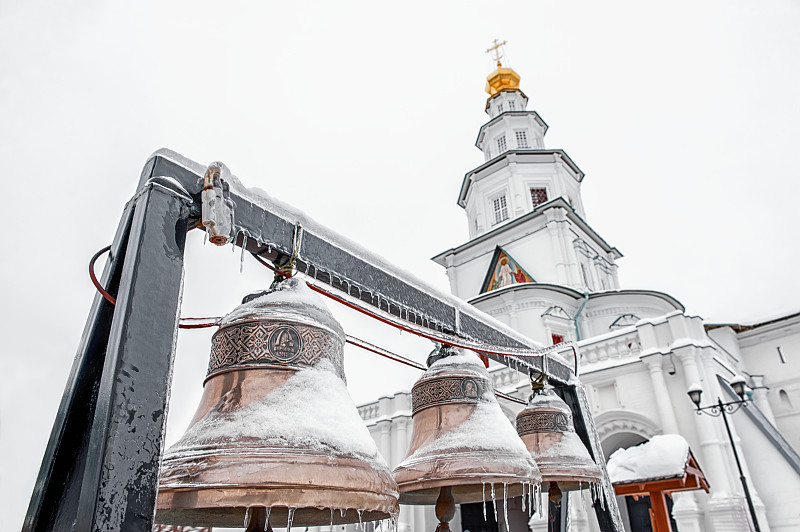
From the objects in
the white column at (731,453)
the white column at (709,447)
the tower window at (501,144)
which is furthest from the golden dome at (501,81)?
the white column at (709,447)

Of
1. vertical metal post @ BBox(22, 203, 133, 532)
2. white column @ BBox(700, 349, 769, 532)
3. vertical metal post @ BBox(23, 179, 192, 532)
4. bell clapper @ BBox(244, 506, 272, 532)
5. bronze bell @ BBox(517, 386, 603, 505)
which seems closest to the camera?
vertical metal post @ BBox(23, 179, 192, 532)

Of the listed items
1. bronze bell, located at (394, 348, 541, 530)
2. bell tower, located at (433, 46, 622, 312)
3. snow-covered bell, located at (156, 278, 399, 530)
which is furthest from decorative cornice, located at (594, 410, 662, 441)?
snow-covered bell, located at (156, 278, 399, 530)

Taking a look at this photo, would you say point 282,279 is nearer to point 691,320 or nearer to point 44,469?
point 44,469

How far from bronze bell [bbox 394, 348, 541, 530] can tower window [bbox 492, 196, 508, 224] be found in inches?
760

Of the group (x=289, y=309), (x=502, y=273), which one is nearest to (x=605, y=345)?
(x=502, y=273)

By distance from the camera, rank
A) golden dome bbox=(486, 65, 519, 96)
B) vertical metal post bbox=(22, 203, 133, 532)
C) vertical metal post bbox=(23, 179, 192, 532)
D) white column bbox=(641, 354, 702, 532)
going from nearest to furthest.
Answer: vertical metal post bbox=(23, 179, 192, 532) → vertical metal post bbox=(22, 203, 133, 532) → white column bbox=(641, 354, 702, 532) → golden dome bbox=(486, 65, 519, 96)

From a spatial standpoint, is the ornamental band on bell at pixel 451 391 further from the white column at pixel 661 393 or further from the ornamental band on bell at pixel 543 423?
the white column at pixel 661 393

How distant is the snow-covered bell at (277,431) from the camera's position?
1528 millimetres

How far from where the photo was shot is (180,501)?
4.99 feet

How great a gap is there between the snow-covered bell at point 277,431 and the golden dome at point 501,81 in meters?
26.5

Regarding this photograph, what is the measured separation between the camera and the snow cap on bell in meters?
2.55

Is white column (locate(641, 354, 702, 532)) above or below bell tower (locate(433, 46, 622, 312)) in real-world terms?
below

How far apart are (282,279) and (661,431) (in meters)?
10.6

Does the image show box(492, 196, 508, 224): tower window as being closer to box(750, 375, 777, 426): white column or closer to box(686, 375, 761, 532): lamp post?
box(750, 375, 777, 426): white column
